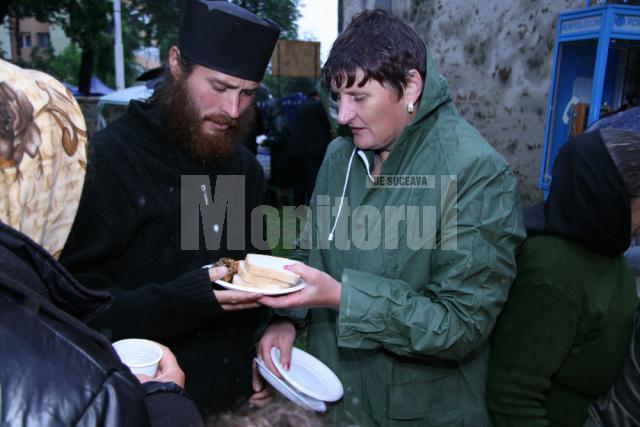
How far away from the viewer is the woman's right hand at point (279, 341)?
6.52 feet

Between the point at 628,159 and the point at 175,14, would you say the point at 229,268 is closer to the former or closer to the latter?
the point at 628,159

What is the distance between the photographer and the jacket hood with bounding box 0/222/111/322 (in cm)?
76

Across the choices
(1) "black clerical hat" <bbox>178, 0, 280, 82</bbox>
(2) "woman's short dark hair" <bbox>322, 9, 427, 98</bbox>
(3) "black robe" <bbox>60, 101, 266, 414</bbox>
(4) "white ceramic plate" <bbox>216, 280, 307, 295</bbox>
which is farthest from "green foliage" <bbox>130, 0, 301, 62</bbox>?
(4) "white ceramic plate" <bbox>216, 280, 307, 295</bbox>

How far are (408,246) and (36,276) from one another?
1181 mm

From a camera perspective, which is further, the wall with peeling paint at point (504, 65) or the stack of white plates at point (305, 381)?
the wall with peeling paint at point (504, 65)

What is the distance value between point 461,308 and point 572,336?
0.33m

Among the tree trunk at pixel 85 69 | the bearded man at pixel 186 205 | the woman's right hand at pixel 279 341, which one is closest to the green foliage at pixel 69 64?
the tree trunk at pixel 85 69

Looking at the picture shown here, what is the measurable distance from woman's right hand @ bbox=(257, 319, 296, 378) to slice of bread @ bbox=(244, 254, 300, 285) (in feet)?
1.28

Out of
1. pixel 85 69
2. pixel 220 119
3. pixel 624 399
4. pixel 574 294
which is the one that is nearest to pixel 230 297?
pixel 220 119

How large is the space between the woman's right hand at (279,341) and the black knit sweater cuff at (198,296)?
32cm

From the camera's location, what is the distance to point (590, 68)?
13.0 feet

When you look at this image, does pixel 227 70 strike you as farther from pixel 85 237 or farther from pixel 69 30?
pixel 69 30

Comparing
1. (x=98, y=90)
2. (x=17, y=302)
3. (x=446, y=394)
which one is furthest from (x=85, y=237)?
(x=98, y=90)

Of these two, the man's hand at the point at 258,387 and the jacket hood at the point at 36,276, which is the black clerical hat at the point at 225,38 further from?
the jacket hood at the point at 36,276
